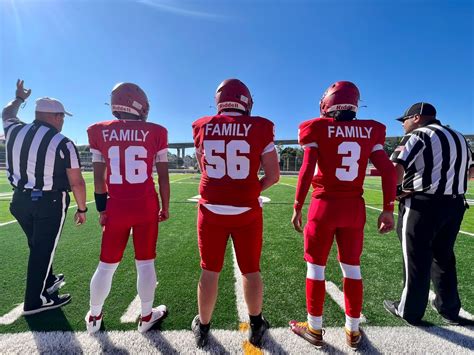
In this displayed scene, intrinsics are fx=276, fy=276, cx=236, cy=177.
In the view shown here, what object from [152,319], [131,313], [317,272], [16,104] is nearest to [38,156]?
[16,104]

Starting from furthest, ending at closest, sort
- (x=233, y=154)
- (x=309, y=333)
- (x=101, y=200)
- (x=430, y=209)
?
(x=430, y=209) < (x=101, y=200) < (x=309, y=333) < (x=233, y=154)

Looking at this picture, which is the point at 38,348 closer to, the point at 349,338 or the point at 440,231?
the point at 349,338

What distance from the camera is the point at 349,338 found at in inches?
91.8

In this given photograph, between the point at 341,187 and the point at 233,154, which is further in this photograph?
the point at 341,187

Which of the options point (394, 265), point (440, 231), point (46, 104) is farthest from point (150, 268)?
point (394, 265)

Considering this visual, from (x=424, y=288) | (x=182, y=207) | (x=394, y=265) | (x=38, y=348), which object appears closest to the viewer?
(x=38, y=348)

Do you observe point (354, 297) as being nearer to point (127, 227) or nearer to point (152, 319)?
point (152, 319)

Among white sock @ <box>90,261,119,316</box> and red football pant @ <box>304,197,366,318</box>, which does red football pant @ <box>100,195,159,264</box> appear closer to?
white sock @ <box>90,261,119,316</box>

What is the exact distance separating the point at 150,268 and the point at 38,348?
103 cm

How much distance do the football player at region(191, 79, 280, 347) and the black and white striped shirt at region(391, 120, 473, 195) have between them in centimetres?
141

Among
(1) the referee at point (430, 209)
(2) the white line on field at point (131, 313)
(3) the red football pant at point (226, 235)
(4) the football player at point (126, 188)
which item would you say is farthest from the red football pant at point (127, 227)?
(1) the referee at point (430, 209)

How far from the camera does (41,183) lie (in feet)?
9.18

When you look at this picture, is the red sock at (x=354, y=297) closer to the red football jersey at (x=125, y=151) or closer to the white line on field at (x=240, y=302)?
the white line on field at (x=240, y=302)

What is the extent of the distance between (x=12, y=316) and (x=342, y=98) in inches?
146
